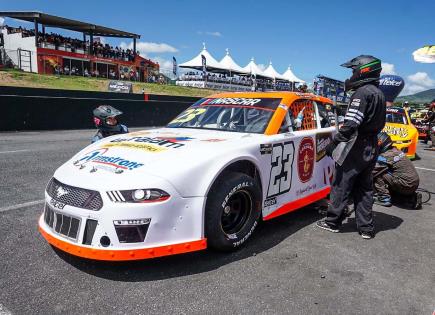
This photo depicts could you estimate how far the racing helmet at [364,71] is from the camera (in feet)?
12.4

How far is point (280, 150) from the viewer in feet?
12.3

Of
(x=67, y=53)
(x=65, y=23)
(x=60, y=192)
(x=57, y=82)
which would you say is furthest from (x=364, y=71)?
(x=65, y=23)

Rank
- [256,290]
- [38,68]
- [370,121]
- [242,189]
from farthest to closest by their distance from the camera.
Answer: [38,68] < [370,121] < [242,189] < [256,290]

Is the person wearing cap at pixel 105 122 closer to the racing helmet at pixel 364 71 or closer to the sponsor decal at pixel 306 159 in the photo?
the sponsor decal at pixel 306 159

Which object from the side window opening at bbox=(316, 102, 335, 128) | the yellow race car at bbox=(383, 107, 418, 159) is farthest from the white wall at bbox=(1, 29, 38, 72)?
the side window opening at bbox=(316, 102, 335, 128)

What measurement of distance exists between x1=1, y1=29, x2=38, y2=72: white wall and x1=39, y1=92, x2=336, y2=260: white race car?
986 inches

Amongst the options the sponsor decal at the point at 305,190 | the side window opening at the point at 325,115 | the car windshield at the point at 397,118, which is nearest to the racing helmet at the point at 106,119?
the sponsor decal at the point at 305,190

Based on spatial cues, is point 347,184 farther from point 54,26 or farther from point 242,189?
point 54,26

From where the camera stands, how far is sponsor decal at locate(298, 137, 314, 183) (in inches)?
161

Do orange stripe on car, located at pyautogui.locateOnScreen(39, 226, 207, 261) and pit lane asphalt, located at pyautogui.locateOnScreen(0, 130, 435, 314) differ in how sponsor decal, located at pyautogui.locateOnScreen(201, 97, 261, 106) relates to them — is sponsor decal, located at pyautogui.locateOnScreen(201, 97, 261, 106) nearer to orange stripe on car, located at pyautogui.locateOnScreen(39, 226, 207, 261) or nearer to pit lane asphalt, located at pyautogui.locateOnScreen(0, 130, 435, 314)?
pit lane asphalt, located at pyautogui.locateOnScreen(0, 130, 435, 314)

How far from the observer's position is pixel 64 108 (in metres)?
14.0

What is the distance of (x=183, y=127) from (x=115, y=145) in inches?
45.2

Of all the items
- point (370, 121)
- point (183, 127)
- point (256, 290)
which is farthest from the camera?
point (183, 127)

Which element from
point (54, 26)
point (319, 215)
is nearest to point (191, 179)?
point (319, 215)
